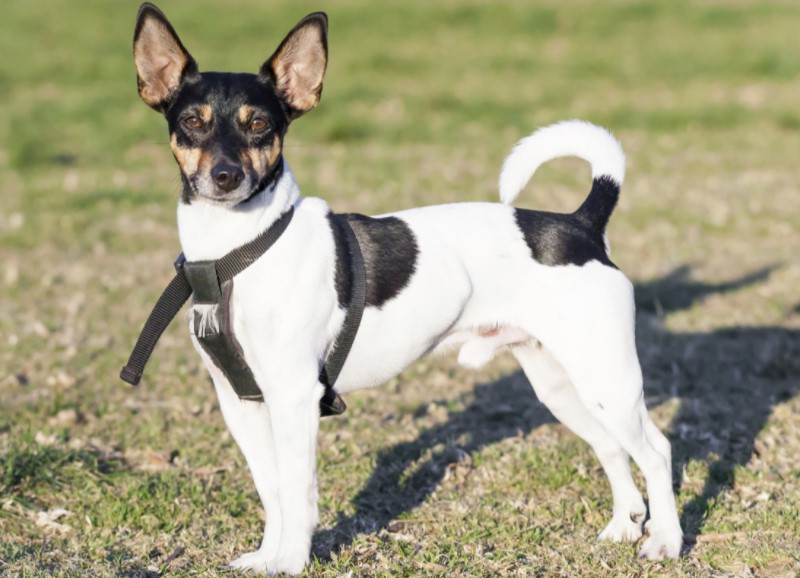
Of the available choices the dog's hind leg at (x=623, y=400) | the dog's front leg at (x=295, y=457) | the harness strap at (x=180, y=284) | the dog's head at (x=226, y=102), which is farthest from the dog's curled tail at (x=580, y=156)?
the dog's front leg at (x=295, y=457)

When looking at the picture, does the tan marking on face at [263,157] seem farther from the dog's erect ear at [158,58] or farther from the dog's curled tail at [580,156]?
the dog's curled tail at [580,156]

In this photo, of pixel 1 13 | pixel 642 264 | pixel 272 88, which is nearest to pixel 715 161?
pixel 642 264

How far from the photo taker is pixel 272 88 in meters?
4.47

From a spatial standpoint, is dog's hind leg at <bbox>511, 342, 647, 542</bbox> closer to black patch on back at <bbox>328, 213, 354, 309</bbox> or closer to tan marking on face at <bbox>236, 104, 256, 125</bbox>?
black patch on back at <bbox>328, 213, 354, 309</bbox>

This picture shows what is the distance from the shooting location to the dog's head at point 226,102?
4.12 m

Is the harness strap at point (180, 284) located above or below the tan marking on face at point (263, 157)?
below

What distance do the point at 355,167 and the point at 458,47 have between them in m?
9.57

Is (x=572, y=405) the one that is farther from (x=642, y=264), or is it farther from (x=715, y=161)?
(x=715, y=161)

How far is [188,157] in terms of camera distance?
4223mm

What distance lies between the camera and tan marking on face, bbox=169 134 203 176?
4.18 meters

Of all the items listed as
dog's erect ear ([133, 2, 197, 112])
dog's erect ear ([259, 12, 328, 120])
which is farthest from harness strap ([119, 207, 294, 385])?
dog's erect ear ([133, 2, 197, 112])

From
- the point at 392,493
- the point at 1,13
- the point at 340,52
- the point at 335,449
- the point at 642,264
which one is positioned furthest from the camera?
the point at 1,13

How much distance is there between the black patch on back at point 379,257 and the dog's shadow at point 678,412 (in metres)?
1.14

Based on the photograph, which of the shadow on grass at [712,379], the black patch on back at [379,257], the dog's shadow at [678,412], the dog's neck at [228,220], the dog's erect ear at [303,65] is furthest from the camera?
the shadow on grass at [712,379]
